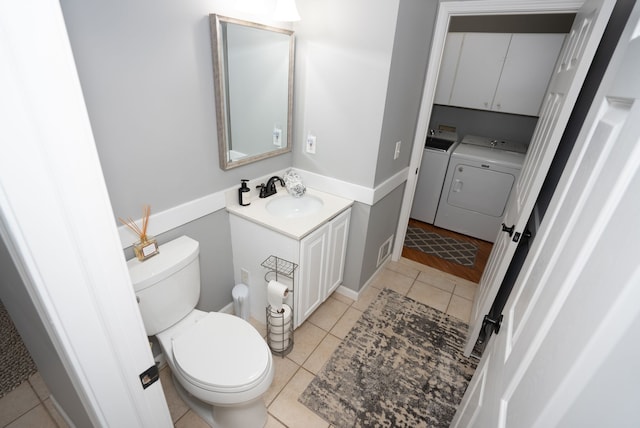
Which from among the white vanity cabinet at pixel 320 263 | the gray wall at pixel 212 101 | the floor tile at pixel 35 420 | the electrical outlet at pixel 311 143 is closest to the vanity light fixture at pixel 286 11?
the gray wall at pixel 212 101

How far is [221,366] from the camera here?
1.32 metres

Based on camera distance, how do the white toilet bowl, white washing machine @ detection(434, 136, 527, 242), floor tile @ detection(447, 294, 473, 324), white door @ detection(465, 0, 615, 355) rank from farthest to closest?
white washing machine @ detection(434, 136, 527, 242), floor tile @ detection(447, 294, 473, 324), the white toilet bowl, white door @ detection(465, 0, 615, 355)

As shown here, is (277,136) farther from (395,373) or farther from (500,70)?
(500,70)

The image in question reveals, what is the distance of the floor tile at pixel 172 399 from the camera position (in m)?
1.57

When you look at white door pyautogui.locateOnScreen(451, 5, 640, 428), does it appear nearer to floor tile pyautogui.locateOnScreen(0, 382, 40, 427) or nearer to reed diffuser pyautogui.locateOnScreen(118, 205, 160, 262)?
reed diffuser pyautogui.locateOnScreen(118, 205, 160, 262)

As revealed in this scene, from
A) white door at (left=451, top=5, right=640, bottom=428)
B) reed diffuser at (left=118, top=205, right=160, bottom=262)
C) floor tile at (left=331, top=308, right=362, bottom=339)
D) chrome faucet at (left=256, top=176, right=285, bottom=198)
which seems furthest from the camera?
floor tile at (left=331, top=308, right=362, bottom=339)

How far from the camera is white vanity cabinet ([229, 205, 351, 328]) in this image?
67.9 inches

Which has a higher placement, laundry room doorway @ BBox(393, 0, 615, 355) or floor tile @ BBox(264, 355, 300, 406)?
laundry room doorway @ BBox(393, 0, 615, 355)

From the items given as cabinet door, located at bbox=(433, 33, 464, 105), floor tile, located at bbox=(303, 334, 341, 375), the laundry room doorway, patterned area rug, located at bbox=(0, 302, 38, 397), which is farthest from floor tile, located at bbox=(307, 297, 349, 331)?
cabinet door, located at bbox=(433, 33, 464, 105)

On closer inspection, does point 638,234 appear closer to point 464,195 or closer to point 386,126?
point 386,126

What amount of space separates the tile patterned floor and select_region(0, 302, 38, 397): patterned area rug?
6cm

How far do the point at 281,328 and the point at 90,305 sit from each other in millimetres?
1335

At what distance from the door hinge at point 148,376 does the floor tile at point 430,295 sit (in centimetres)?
204

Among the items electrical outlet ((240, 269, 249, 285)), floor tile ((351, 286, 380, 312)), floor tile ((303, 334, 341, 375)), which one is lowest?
floor tile ((303, 334, 341, 375))
